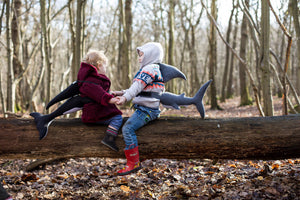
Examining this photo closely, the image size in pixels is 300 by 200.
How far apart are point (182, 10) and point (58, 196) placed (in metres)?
16.8

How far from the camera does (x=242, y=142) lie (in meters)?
3.27

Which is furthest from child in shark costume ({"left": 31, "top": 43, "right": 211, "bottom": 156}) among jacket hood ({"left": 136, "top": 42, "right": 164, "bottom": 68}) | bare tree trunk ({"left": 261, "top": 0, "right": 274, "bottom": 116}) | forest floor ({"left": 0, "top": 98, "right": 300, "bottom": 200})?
bare tree trunk ({"left": 261, "top": 0, "right": 274, "bottom": 116})

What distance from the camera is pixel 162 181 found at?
14.0ft

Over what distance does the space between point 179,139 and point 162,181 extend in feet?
4.29

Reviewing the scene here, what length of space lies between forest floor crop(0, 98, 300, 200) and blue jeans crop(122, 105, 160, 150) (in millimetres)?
1079

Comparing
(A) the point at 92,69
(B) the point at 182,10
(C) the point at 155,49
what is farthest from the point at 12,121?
(B) the point at 182,10

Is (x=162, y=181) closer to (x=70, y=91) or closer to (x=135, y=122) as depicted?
(x=135, y=122)

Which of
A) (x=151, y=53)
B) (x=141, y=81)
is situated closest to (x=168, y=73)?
(x=151, y=53)

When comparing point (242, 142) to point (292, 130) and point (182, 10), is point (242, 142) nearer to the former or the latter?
point (292, 130)

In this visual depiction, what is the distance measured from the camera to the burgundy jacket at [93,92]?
328 centimetres

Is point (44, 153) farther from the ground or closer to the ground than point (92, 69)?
closer to the ground

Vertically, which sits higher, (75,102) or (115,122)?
(75,102)

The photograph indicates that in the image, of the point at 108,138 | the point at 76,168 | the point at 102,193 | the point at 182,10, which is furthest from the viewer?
the point at 182,10

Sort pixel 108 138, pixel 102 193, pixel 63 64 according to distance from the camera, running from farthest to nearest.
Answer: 1. pixel 63 64
2. pixel 102 193
3. pixel 108 138
